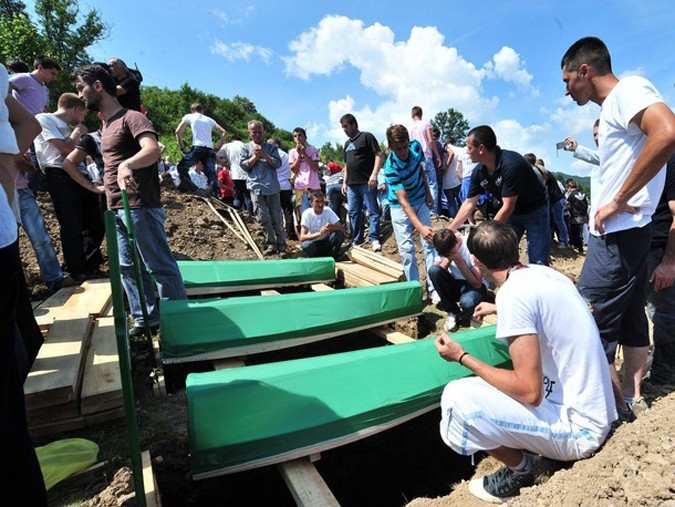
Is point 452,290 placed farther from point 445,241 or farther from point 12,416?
point 12,416

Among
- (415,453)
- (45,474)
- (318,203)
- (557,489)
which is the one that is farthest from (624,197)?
(318,203)

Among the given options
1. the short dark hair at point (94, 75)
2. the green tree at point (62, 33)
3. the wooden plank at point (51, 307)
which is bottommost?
the wooden plank at point (51, 307)

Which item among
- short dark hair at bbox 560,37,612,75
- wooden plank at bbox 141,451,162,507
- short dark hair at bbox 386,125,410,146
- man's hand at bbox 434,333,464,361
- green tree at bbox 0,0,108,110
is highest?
green tree at bbox 0,0,108,110

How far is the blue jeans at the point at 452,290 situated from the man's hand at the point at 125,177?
276 cm

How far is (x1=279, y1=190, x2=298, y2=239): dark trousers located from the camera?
721 cm

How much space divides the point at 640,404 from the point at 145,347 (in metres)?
3.39

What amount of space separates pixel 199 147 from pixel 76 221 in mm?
3871

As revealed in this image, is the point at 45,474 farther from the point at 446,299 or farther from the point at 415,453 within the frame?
the point at 446,299

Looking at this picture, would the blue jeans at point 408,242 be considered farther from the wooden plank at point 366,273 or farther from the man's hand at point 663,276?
the man's hand at point 663,276

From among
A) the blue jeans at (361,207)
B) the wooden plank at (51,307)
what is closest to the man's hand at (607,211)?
the wooden plank at (51,307)

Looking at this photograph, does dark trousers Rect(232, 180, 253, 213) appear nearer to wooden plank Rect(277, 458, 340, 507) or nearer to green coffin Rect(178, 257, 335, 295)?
green coffin Rect(178, 257, 335, 295)

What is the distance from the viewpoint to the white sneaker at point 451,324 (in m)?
3.76

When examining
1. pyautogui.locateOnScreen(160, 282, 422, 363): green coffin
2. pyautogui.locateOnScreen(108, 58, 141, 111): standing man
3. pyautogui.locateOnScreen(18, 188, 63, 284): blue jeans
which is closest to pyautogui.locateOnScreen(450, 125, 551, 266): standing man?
pyautogui.locateOnScreen(160, 282, 422, 363): green coffin

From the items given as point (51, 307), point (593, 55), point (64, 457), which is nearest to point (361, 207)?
point (51, 307)
